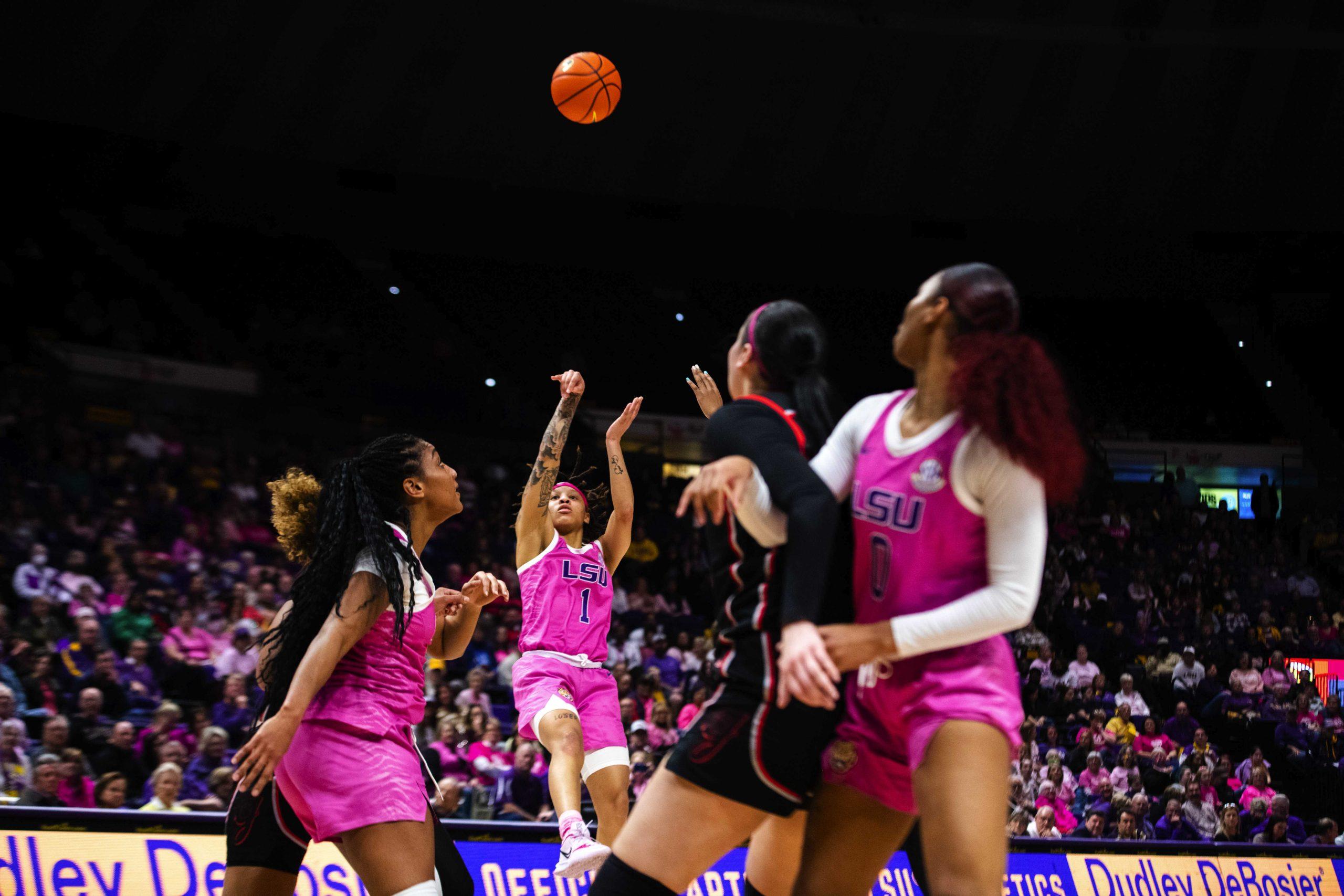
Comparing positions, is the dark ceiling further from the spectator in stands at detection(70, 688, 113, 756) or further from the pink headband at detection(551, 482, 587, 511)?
the pink headband at detection(551, 482, 587, 511)

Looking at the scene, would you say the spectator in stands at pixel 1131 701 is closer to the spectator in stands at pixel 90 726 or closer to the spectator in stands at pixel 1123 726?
the spectator in stands at pixel 1123 726

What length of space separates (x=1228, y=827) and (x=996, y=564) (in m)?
10.2

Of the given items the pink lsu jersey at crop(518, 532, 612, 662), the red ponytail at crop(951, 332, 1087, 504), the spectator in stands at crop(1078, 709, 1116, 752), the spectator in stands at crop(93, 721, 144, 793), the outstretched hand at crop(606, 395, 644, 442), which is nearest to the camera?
the red ponytail at crop(951, 332, 1087, 504)

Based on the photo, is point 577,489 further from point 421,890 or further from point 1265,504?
point 1265,504

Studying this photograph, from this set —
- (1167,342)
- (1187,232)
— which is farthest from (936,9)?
(1167,342)

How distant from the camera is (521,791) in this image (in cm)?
922

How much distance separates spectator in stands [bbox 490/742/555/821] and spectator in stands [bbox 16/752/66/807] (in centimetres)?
304

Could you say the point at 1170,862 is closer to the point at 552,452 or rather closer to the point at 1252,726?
the point at 552,452

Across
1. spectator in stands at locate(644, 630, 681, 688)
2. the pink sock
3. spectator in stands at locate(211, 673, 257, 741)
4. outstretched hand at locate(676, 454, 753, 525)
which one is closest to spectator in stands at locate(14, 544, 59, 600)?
spectator in stands at locate(211, 673, 257, 741)

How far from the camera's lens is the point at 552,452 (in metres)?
5.33

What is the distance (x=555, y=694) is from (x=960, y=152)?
44.5ft

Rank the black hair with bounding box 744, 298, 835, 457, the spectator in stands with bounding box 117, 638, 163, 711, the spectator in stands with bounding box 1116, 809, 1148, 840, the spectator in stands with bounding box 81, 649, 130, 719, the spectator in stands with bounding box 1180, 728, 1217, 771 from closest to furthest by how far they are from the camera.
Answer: the black hair with bounding box 744, 298, 835, 457
the spectator in stands with bounding box 81, 649, 130, 719
the spectator in stands with bounding box 117, 638, 163, 711
the spectator in stands with bounding box 1116, 809, 1148, 840
the spectator in stands with bounding box 1180, 728, 1217, 771

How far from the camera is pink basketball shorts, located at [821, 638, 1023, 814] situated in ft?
7.55

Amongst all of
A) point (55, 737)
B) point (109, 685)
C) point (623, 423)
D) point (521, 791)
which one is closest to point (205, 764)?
point (55, 737)
